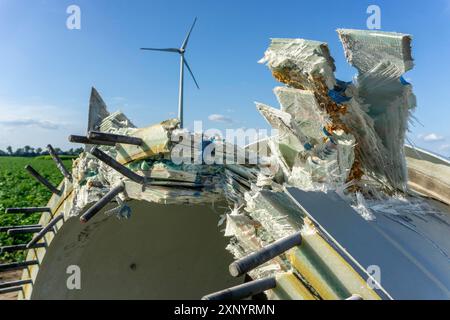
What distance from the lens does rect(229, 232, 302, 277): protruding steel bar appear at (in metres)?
2.03

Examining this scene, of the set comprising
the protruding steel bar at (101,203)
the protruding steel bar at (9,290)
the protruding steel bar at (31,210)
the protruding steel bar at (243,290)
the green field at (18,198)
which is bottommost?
the green field at (18,198)

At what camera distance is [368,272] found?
85.7 inches

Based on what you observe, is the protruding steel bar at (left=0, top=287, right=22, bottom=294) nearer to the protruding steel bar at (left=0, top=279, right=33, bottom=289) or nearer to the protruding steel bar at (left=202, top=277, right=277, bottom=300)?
the protruding steel bar at (left=0, top=279, right=33, bottom=289)

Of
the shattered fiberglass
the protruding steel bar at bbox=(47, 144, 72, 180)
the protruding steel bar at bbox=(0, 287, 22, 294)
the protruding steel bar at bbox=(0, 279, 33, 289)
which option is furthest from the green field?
the shattered fiberglass

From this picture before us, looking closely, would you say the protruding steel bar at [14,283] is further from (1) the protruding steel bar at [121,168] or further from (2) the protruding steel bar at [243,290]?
(2) the protruding steel bar at [243,290]

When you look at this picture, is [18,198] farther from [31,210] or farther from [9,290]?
[31,210]

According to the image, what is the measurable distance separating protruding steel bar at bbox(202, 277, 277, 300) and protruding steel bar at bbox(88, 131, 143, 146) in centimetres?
148

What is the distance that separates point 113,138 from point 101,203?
49 cm

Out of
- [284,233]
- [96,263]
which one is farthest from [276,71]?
[96,263]

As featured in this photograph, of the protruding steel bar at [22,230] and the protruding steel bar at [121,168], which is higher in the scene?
the protruding steel bar at [121,168]

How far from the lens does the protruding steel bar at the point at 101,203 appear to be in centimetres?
300

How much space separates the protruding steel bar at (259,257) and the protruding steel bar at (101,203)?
1.39 m

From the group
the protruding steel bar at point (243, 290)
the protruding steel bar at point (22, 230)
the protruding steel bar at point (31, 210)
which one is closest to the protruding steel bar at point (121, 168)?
the protruding steel bar at point (243, 290)

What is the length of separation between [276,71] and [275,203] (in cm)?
96
